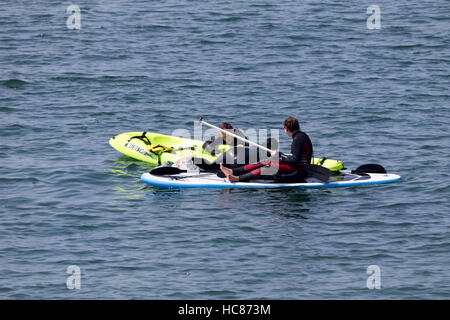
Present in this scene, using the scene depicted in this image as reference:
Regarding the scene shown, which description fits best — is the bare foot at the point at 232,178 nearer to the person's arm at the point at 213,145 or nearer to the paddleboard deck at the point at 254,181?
the paddleboard deck at the point at 254,181

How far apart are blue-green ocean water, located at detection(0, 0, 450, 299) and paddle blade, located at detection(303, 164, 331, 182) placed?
0.34 meters

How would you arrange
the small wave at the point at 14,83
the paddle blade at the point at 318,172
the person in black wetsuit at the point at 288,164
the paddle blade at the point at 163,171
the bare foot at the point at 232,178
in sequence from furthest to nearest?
1. the small wave at the point at 14,83
2. the paddle blade at the point at 163,171
3. the bare foot at the point at 232,178
4. the paddle blade at the point at 318,172
5. the person in black wetsuit at the point at 288,164

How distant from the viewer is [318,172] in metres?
16.4

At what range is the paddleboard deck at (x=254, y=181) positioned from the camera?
643 inches

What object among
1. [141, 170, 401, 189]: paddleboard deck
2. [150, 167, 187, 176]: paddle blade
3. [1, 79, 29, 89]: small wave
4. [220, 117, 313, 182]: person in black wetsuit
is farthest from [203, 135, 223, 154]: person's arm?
[1, 79, 29, 89]: small wave

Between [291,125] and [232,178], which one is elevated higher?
[291,125]

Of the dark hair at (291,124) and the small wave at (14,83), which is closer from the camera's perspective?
the dark hair at (291,124)

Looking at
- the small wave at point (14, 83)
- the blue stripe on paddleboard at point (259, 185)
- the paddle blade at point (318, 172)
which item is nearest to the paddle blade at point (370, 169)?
the blue stripe on paddleboard at point (259, 185)

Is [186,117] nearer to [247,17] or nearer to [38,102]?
[38,102]

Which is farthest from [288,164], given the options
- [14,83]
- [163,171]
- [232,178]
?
[14,83]

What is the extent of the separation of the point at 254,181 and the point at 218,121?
20.9 ft

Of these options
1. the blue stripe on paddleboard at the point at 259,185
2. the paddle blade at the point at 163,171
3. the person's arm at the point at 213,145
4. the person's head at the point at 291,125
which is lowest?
the blue stripe on paddleboard at the point at 259,185

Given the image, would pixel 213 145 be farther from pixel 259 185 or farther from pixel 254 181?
pixel 259 185

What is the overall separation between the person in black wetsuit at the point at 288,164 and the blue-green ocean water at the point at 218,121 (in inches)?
20.3
